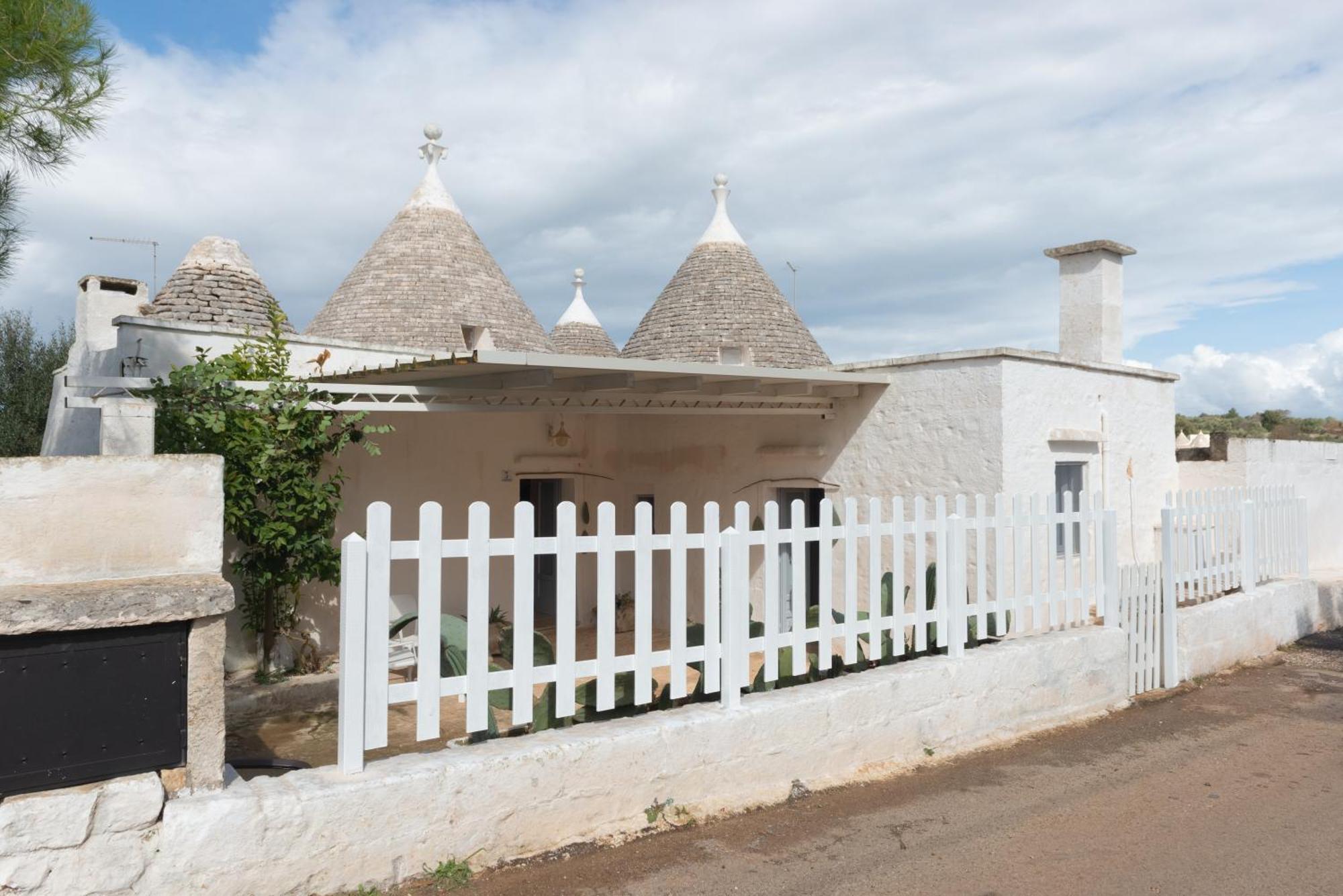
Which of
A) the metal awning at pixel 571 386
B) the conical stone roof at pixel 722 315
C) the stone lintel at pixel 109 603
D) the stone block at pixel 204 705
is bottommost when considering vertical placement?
the stone block at pixel 204 705

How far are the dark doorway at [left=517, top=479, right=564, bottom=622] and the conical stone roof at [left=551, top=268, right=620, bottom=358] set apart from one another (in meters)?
6.69

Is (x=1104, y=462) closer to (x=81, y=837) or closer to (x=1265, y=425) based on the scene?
(x=81, y=837)

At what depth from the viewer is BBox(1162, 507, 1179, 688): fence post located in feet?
24.0

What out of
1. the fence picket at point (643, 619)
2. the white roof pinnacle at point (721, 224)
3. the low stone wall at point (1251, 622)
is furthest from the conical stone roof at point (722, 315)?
the fence picket at point (643, 619)

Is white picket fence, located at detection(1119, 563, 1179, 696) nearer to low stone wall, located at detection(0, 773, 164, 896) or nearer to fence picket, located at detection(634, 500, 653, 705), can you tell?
fence picket, located at detection(634, 500, 653, 705)

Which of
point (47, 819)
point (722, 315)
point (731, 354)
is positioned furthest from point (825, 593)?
point (722, 315)

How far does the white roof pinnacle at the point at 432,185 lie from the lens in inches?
578

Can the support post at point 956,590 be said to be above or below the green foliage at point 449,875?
above

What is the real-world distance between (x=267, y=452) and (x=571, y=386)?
258cm

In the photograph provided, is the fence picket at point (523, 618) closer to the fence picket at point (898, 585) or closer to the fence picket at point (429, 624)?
the fence picket at point (429, 624)

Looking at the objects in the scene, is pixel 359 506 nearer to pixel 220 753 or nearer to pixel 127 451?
pixel 127 451

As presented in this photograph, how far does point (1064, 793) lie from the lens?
496cm

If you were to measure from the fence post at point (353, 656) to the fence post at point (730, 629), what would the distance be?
1.83 meters

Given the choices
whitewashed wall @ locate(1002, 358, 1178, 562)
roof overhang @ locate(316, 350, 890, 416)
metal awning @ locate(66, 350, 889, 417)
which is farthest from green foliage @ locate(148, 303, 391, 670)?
whitewashed wall @ locate(1002, 358, 1178, 562)
